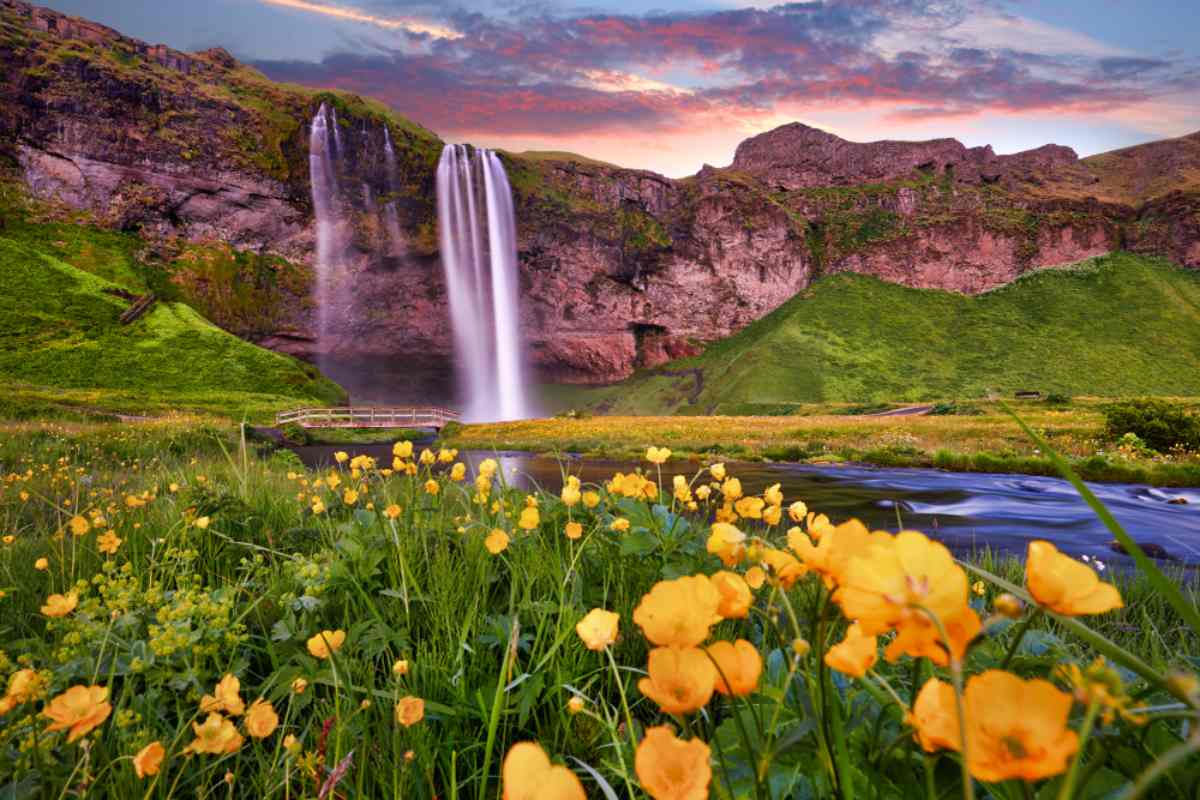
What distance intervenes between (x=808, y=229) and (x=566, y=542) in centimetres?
9196

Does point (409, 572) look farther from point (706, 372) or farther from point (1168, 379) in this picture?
A: point (1168, 379)

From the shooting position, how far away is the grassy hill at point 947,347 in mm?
59594

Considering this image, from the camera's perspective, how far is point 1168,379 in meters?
58.9

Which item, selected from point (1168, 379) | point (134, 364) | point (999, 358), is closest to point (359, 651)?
point (134, 364)

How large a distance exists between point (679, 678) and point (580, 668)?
4.54 feet

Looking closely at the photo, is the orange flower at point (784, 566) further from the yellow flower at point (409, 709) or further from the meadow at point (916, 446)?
the meadow at point (916, 446)

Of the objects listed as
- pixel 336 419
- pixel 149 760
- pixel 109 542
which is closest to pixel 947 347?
pixel 336 419

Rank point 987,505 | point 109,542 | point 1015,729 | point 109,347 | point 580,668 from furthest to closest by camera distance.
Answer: point 109,347, point 987,505, point 109,542, point 580,668, point 1015,729

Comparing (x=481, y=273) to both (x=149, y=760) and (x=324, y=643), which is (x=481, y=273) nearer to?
(x=324, y=643)

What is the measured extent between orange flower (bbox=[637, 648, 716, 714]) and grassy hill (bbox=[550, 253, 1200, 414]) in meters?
58.2

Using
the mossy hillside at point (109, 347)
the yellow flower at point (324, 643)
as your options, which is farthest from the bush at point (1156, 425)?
the mossy hillside at point (109, 347)

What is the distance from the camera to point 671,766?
561mm

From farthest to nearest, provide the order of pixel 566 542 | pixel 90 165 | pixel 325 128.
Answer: pixel 325 128 → pixel 90 165 → pixel 566 542

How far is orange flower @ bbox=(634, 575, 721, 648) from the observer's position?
666mm
